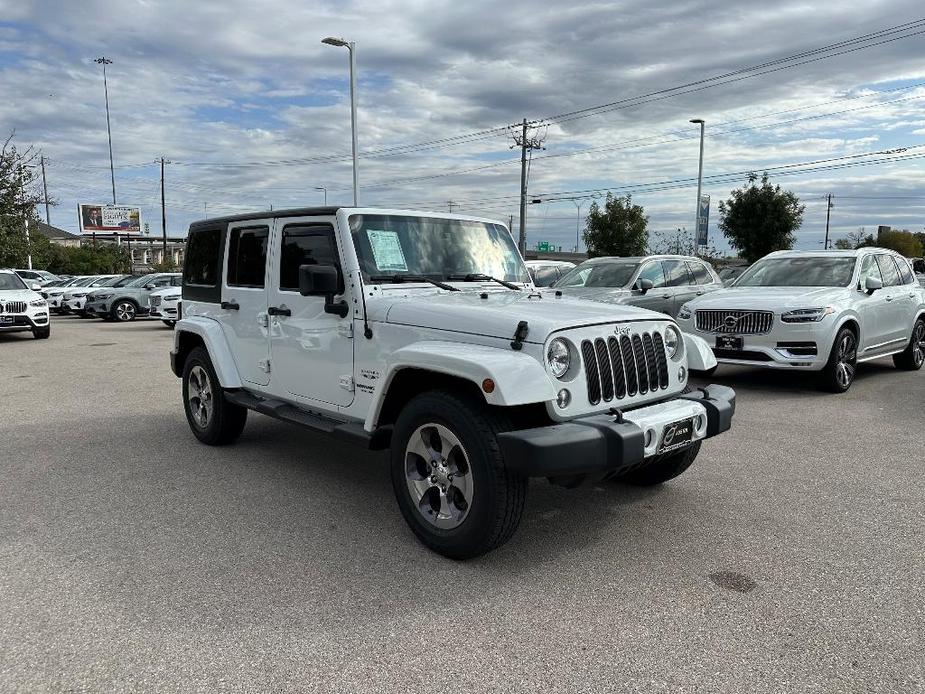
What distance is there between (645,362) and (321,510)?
222 centimetres

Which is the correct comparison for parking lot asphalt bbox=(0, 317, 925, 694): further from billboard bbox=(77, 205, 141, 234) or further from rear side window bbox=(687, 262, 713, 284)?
billboard bbox=(77, 205, 141, 234)

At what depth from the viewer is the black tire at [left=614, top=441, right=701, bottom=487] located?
472 cm

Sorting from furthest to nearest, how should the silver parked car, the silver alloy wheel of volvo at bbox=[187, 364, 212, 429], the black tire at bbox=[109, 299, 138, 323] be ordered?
the black tire at bbox=[109, 299, 138, 323]
the silver parked car
the silver alloy wheel of volvo at bbox=[187, 364, 212, 429]

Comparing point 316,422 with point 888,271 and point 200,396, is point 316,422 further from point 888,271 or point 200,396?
point 888,271

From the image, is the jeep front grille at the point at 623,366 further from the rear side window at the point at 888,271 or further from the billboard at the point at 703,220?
the billboard at the point at 703,220

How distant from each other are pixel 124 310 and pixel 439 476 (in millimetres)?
21695

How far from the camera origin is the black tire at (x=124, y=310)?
22516mm

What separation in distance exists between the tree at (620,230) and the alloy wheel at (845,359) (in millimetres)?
27325

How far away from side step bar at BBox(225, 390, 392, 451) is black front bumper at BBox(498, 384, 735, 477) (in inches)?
43.0

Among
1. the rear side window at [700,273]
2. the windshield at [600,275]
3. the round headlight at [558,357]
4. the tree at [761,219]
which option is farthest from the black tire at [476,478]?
the tree at [761,219]

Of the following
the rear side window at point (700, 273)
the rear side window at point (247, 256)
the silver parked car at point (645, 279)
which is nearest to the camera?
the rear side window at point (247, 256)

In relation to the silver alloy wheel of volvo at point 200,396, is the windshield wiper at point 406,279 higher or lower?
higher

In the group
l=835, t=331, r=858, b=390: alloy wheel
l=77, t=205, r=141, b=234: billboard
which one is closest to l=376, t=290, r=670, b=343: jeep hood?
l=835, t=331, r=858, b=390: alloy wheel

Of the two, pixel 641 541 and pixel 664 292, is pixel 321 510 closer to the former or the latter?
pixel 641 541
